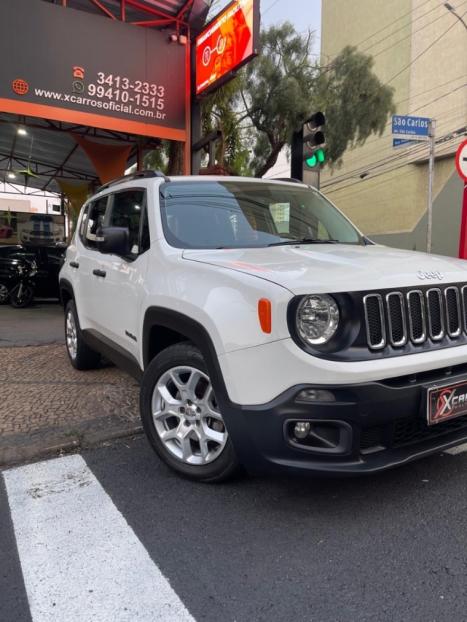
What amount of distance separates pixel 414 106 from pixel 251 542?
2827 centimetres

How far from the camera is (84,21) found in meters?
9.20

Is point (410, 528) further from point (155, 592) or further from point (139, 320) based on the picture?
point (139, 320)

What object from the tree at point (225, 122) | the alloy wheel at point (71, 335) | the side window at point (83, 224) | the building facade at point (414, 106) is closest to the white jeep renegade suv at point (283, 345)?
the side window at point (83, 224)

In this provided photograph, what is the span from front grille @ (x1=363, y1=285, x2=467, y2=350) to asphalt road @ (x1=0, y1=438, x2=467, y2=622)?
0.91m

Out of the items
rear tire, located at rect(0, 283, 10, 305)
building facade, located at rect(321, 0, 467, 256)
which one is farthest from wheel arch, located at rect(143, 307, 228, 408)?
building facade, located at rect(321, 0, 467, 256)

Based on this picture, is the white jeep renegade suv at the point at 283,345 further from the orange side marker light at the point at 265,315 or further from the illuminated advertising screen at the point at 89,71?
the illuminated advertising screen at the point at 89,71

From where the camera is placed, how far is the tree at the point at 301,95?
1433cm

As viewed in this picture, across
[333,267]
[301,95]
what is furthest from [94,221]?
[301,95]

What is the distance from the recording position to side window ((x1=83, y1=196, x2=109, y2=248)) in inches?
186

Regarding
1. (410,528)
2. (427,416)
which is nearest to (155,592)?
(410,528)

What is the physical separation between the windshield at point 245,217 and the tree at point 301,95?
882 cm

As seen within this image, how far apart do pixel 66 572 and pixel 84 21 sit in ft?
31.7

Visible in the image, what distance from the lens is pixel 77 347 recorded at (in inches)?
213

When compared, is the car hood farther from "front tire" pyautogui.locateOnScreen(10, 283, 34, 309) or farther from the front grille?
"front tire" pyautogui.locateOnScreen(10, 283, 34, 309)
